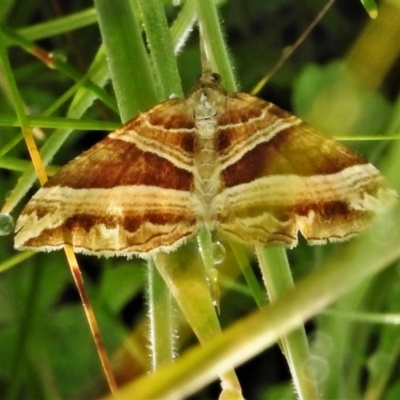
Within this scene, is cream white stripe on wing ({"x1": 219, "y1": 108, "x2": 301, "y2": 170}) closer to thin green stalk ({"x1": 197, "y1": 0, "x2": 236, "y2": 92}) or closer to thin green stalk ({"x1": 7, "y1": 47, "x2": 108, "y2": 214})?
thin green stalk ({"x1": 197, "y1": 0, "x2": 236, "y2": 92})

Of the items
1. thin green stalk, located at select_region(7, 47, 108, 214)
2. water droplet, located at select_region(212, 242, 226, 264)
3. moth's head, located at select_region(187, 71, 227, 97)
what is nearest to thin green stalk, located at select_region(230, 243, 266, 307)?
water droplet, located at select_region(212, 242, 226, 264)

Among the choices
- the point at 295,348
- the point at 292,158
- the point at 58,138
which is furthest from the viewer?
the point at 58,138

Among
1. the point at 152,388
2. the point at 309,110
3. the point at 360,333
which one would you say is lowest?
the point at 152,388

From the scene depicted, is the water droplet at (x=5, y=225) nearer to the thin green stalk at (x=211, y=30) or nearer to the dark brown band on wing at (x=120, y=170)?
the dark brown band on wing at (x=120, y=170)

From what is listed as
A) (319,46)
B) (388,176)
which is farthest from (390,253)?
(319,46)

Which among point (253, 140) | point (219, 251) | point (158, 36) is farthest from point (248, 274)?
point (158, 36)

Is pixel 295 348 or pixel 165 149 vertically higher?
pixel 165 149

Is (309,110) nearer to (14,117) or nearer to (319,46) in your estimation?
(319,46)

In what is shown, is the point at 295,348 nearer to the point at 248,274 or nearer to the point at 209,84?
the point at 248,274
